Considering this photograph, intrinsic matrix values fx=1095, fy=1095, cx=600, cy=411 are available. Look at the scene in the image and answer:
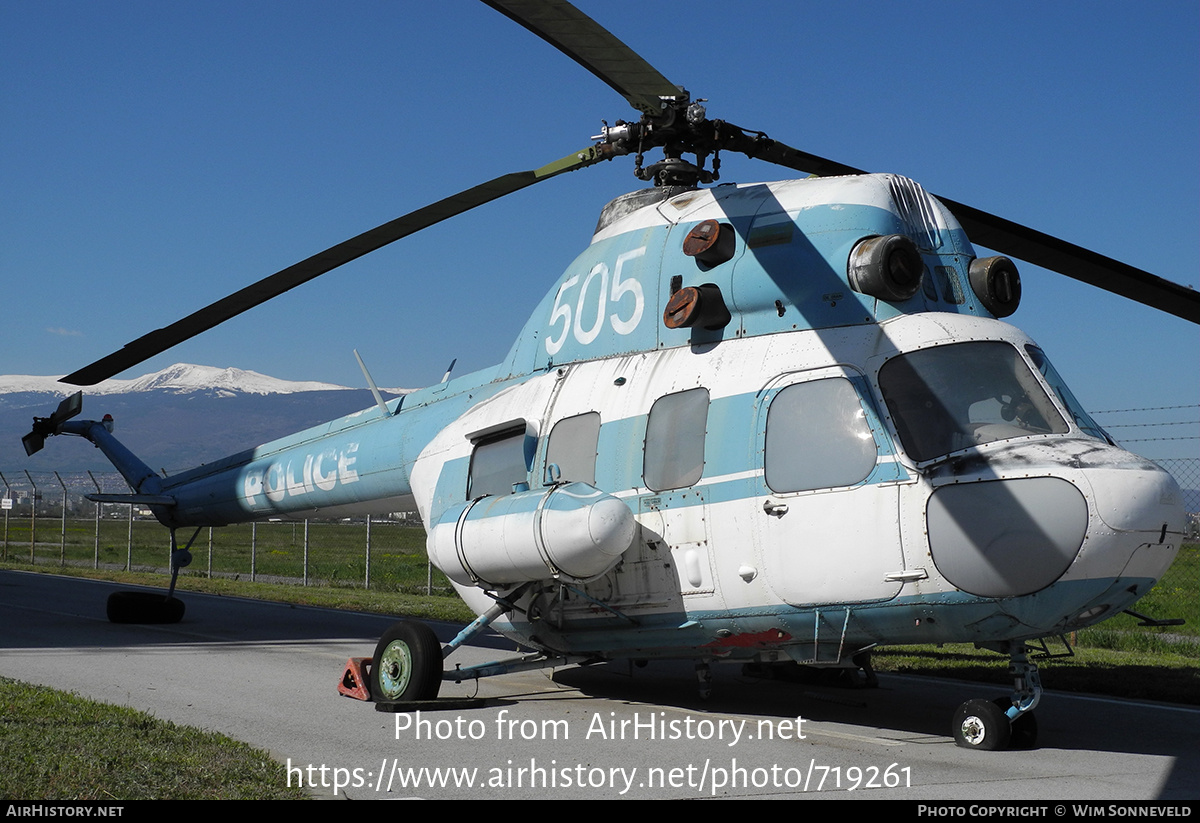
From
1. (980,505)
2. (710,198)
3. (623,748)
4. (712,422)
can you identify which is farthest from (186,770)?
(710,198)

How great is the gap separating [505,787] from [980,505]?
11.2 ft

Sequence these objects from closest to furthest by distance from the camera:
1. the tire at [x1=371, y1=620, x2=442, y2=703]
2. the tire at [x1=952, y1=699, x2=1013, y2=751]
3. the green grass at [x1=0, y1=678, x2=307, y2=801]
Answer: the green grass at [x1=0, y1=678, x2=307, y2=801], the tire at [x1=952, y1=699, x2=1013, y2=751], the tire at [x1=371, y1=620, x2=442, y2=703]

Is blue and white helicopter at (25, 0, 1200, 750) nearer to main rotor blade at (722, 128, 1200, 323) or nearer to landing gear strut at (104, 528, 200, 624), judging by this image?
main rotor blade at (722, 128, 1200, 323)

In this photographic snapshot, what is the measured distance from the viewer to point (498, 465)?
10023 millimetres

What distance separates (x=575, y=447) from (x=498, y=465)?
1024 millimetres

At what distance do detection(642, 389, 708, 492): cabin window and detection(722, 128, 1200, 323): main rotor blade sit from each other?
227 cm

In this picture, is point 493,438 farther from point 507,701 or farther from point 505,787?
point 505,787

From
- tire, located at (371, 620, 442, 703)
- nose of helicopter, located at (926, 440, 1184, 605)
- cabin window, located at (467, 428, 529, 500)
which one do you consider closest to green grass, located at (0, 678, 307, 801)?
tire, located at (371, 620, 442, 703)

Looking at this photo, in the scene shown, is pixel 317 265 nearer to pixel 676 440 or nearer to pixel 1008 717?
pixel 676 440

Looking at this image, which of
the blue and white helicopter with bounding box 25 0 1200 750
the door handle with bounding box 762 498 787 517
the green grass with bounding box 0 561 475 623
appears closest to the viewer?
the blue and white helicopter with bounding box 25 0 1200 750

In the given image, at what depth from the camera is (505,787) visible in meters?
6.52

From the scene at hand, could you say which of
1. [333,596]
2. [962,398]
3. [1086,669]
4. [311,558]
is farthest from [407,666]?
[311,558]

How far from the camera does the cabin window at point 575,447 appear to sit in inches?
361

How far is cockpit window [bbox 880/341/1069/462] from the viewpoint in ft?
24.0
